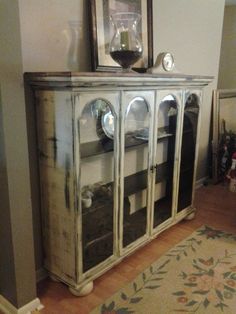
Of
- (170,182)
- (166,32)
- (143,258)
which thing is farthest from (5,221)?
(166,32)

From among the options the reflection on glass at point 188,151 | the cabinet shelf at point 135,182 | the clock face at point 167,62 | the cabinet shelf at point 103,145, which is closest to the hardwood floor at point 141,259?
the reflection on glass at point 188,151

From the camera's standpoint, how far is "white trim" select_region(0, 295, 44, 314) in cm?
159

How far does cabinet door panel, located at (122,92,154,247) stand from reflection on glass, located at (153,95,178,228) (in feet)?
0.61

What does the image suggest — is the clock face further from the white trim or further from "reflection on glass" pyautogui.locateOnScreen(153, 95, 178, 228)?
the white trim

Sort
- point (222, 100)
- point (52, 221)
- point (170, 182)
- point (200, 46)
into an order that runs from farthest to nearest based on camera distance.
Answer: point (222, 100) → point (200, 46) → point (170, 182) → point (52, 221)

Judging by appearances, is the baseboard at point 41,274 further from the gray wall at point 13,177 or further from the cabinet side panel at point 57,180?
the gray wall at point 13,177

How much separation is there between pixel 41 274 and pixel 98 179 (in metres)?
0.73

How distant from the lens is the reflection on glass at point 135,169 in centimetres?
192

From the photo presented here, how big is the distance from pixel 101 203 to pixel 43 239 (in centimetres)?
44

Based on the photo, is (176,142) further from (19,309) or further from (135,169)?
(19,309)

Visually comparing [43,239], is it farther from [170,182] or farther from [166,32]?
[166,32]

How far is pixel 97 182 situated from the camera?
1.79m

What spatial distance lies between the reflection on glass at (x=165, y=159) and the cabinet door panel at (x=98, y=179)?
53cm

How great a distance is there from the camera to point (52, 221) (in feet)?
5.69
